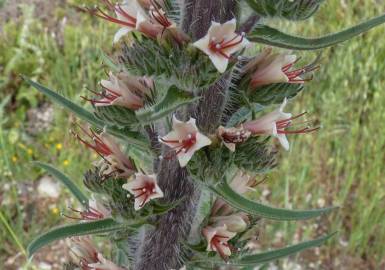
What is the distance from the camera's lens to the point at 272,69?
1.57 meters

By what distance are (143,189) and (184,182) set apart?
12 centimetres

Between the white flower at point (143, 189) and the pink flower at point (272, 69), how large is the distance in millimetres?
367

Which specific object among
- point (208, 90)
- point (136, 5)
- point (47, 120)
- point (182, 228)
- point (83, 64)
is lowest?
point (47, 120)

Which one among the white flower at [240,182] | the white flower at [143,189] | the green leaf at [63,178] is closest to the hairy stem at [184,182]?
the white flower at [143,189]

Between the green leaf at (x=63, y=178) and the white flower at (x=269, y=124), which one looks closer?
the white flower at (x=269, y=124)

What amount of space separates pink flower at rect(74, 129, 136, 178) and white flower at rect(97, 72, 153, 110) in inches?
7.3

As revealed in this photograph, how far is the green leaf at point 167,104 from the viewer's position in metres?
1.38

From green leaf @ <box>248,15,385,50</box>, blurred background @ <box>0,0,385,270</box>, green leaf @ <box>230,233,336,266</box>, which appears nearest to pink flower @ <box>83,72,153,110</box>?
green leaf @ <box>248,15,385,50</box>

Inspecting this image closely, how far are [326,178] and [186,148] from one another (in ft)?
9.43

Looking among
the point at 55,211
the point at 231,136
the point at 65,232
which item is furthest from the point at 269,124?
the point at 55,211

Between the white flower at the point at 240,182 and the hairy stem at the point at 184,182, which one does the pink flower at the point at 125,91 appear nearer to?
the hairy stem at the point at 184,182

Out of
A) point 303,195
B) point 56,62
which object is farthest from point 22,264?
point 303,195

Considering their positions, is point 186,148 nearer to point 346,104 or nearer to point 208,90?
point 208,90

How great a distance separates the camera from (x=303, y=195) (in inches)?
159
